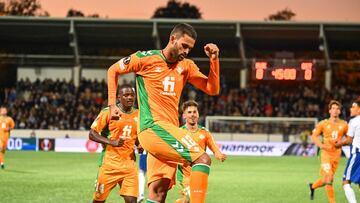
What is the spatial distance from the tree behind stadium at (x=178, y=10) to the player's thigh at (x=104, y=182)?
73716 millimetres

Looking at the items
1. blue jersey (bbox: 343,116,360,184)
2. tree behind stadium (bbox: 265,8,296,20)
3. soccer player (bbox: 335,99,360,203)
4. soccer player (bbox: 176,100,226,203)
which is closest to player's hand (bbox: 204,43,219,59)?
soccer player (bbox: 176,100,226,203)

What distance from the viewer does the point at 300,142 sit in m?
38.7

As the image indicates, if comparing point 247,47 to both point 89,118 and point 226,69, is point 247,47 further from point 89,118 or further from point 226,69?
point 89,118

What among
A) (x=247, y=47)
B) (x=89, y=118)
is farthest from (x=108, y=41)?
(x=247, y=47)

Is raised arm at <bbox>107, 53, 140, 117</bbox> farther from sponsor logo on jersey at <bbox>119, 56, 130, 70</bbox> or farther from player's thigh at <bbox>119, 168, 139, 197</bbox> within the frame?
player's thigh at <bbox>119, 168, 139, 197</bbox>

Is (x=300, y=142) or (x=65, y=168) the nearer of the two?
(x=65, y=168)

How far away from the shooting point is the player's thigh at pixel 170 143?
700cm

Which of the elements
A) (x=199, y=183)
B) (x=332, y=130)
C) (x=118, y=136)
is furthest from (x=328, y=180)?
(x=199, y=183)

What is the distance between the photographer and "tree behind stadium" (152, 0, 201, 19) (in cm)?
8362

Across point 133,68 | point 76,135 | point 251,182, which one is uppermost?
point 133,68

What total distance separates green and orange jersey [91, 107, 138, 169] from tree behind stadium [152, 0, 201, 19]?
73.3 m

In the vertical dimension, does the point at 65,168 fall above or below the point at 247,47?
below

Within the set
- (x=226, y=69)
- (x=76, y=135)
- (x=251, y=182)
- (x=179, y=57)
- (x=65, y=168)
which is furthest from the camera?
(x=226, y=69)

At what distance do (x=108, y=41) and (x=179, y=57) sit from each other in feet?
130
